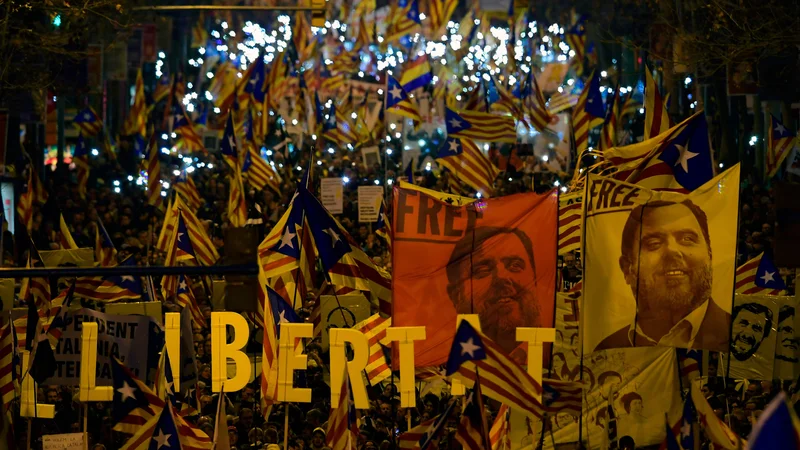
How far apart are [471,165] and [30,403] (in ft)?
44.8

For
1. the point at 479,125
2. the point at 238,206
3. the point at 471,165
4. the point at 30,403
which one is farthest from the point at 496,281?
the point at 479,125

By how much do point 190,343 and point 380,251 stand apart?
1291cm

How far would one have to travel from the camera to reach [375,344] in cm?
1391

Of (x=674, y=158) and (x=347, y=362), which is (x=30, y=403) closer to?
(x=347, y=362)

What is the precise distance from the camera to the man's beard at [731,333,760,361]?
1565 centimetres

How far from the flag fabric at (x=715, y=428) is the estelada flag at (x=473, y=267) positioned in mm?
2360

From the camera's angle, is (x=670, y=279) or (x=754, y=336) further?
(x=754, y=336)

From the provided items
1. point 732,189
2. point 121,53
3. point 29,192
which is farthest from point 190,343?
point 121,53

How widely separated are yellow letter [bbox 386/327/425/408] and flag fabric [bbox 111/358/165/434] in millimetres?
1907

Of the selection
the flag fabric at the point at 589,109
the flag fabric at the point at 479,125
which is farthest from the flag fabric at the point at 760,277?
the flag fabric at the point at 589,109

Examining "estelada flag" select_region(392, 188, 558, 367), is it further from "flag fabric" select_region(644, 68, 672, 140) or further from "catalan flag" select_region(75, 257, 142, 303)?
"flag fabric" select_region(644, 68, 672, 140)

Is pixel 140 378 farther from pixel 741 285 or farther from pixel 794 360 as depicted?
pixel 741 285

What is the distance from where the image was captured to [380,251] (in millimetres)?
25281

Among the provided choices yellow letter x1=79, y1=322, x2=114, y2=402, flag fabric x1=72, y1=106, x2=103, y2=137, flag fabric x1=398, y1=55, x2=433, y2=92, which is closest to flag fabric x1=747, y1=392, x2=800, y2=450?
yellow letter x1=79, y1=322, x2=114, y2=402
